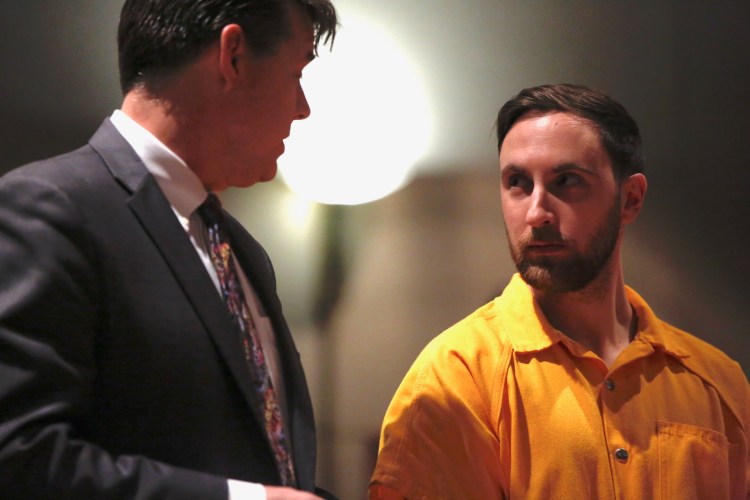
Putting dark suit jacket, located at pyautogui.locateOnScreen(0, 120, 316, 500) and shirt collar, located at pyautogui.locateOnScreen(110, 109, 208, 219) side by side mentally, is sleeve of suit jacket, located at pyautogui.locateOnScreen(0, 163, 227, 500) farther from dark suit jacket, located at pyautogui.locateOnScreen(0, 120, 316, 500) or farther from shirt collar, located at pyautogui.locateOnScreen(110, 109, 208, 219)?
shirt collar, located at pyautogui.locateOnScreen(110, 109, 208, 219)

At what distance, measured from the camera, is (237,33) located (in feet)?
3.78

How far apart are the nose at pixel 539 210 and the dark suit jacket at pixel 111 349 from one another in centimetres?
67

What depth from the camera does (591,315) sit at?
1.70 meters

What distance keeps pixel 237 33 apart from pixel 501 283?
106cm

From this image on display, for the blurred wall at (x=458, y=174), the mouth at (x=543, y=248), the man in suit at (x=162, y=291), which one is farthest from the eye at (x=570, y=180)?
the man in suit at (x=162, y=291)

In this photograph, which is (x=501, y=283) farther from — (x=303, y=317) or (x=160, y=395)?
(x=160, y=395)

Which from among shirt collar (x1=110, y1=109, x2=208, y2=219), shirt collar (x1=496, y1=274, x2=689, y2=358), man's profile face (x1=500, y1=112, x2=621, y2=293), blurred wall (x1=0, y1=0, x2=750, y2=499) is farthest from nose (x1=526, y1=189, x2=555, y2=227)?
shirt collar (x1=110, y1=109, x2=208, y2=219)

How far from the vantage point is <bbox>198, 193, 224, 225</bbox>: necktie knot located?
1.17 m

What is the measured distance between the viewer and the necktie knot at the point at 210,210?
3.84 ft

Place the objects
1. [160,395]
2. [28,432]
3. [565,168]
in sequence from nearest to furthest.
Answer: [28,432], [160,395], [565,168]

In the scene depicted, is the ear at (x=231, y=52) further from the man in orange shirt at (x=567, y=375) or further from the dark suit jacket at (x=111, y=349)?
the man in orange shirt at (x=567, y=375)

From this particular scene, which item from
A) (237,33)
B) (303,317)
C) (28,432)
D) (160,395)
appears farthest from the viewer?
(303,317)

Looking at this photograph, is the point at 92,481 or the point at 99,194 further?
the point at 99,194

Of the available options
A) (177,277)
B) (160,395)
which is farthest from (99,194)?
(160,395)
